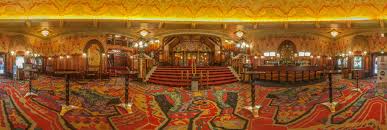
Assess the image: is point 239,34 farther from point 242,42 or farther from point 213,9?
point 213,9

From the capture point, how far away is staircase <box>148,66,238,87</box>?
407 inches

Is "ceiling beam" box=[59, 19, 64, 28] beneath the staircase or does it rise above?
above

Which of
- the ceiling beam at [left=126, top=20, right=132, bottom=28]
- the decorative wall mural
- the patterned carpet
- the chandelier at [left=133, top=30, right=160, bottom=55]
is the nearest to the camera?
the patterned carpet

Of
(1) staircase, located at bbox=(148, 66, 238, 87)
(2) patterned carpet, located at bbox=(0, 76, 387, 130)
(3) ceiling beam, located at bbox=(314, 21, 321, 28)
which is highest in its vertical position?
(3) ceiling beam, located at bbox=(314, 21, 321, 28)

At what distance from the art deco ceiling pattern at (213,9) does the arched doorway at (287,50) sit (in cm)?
157

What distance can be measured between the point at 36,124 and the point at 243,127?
3598 mm

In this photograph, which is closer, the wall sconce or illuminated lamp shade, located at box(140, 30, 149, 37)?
the wall sconce

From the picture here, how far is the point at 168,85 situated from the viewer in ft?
33.2

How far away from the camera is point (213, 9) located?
934 cm

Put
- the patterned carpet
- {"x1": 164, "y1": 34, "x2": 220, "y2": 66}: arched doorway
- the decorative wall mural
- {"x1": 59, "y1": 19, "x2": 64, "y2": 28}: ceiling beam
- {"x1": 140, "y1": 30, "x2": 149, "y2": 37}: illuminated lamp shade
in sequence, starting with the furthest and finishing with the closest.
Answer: {"x1": 164, "y1": 34, "x2": 220, "y2": 66}: arched doorway < {"x1": 140, "y1": 30, "x2": 149, "y2": 37}: illuminated lamp shade < {"x1": 59, "y1": 19, "x2": 64, "y2": 28}: ceiling beam < the decorative wall mural < the patterned carpet

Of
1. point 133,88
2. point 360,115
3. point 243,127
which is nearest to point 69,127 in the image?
point 243,127

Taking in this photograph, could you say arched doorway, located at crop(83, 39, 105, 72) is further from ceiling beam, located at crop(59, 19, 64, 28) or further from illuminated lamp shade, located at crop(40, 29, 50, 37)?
ceiling beam, located at crop(59, 19, 64, 28)

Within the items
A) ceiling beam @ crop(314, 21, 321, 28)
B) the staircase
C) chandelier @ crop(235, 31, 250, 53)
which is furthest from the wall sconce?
the staircase

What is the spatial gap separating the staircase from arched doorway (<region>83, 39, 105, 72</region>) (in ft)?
16.2
